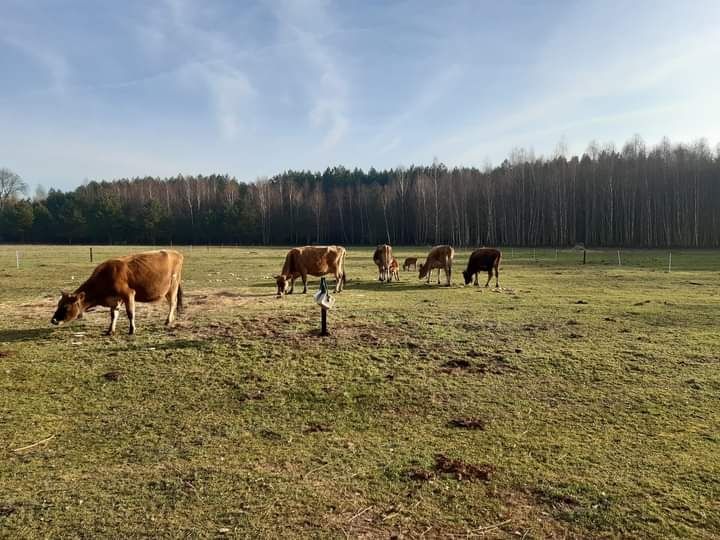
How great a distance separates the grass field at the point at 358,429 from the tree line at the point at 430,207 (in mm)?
68948

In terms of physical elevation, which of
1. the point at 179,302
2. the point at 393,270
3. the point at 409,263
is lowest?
the point at 179,302

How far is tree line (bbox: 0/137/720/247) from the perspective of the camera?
7131cm

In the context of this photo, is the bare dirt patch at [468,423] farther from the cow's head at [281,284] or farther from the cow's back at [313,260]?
the cow's back at [313,260]

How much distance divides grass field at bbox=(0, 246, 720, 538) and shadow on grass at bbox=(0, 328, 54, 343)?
0.33 ft

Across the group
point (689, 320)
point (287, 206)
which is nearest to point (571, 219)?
point (287, 206)

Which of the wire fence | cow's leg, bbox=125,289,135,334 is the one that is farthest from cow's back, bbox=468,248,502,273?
cow's leg, bbox=125,289,135,334

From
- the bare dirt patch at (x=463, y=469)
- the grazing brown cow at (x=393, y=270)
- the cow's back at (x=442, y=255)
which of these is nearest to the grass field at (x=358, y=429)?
the bare dirt patch at (x=463, y=469)

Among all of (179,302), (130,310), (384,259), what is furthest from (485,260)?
(130,310)

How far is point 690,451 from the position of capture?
5.60 meters

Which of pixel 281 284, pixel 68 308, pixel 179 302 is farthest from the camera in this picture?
pixel 281 284

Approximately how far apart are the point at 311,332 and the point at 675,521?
8.09 meters

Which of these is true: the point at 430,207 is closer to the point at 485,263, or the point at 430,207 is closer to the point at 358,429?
the point at 485,263

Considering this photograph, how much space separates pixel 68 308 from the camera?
34.0 feet

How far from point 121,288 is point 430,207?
8001 centimetres
